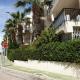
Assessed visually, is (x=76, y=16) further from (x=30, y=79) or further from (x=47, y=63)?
(x=30, y=79)

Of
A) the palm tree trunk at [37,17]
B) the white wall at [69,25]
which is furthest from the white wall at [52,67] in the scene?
the palm tree trunk at [37,17]

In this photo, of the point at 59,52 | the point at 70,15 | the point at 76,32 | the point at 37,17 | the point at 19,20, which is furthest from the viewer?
the point at 19,20

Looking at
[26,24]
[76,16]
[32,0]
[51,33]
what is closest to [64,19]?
[76,16]

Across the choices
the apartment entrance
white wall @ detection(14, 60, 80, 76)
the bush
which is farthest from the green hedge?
the apartment entrance

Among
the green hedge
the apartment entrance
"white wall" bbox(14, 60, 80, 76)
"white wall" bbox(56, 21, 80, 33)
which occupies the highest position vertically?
"white wall" bbox(56, 21, 80, 33)

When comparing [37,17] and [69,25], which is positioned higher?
[37,17]

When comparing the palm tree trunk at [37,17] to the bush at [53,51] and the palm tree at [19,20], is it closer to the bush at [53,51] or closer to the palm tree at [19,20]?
the bush at [53,51]

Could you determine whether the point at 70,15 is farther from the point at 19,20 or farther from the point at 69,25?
the point at 19,20

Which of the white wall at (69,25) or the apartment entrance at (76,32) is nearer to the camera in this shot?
the white wall at (69,25)

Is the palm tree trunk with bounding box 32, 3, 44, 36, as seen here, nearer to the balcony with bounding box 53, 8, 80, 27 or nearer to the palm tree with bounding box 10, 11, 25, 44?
the palm tree with bounding box 10, 11, 25, 44

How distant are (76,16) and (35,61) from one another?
6.28 metres

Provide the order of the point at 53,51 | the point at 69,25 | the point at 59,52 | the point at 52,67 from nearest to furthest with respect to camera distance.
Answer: the point at 59,52 < the point at 53,51 < the point at 52,67 < the point at 69,25

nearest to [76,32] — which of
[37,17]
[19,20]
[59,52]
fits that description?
[59,52]

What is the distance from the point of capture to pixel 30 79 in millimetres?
19438
